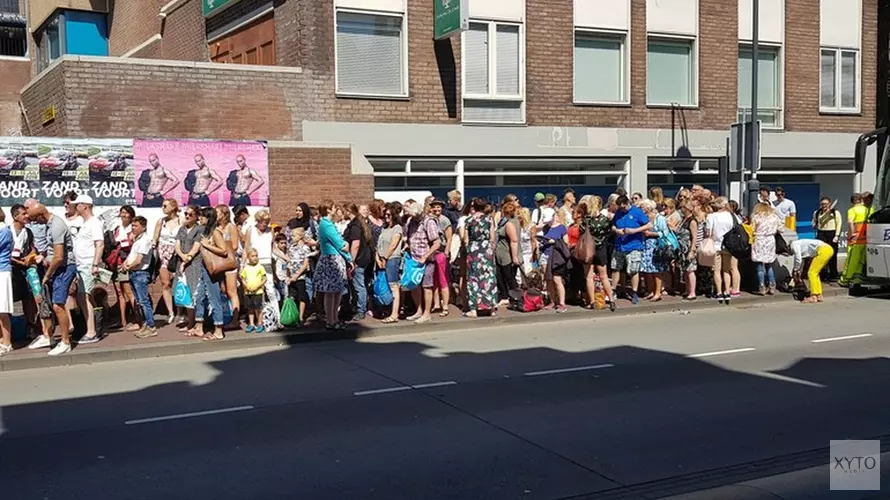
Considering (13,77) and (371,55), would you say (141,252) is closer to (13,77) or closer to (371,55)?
(371,55)

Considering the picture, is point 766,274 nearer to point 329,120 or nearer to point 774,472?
point 329,120

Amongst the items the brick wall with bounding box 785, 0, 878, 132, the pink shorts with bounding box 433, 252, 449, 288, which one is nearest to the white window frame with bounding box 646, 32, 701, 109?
the brick wall with bounding box 785, 0, 878, 132

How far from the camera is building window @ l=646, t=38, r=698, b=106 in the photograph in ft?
65.8

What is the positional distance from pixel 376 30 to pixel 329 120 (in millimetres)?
2088

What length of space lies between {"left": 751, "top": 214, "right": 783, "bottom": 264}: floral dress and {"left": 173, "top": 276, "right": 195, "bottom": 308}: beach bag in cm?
956

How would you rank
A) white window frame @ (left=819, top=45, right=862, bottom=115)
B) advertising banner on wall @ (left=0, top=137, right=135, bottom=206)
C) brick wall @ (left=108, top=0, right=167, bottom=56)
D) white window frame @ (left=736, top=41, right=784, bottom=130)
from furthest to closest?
brick wall @ (left=108, top=0, right=167, bottom=56) → white window frame @ (left=819, top=45, right=862, bottom=115) → white window frame @ (left=736, top=41, right=784, bottom=130) → advertising banner on wall @ (left=0, top=137, right=135, bottom=206)

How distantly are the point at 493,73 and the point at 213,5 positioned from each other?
20.9 ft

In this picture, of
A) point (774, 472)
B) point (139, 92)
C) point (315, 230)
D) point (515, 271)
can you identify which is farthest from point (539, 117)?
point (774, 472)

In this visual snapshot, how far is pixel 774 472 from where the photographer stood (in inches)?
231

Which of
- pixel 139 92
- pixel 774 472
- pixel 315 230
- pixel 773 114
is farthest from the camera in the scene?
pixel 773 114

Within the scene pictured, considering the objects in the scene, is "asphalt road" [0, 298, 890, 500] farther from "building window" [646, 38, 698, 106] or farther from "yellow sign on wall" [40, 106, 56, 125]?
"building window" [646, 38, 698, 106]

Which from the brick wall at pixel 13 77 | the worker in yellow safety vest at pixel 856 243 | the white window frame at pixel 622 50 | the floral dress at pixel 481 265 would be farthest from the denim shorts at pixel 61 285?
the brick wall at pixel 13 77

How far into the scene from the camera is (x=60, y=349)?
10.7 m

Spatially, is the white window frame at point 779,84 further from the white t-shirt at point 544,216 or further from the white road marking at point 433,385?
the white road marking at point 433,385
